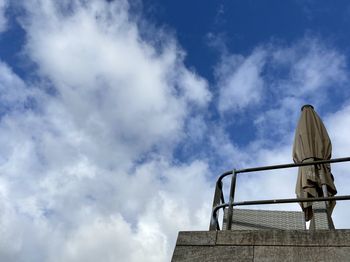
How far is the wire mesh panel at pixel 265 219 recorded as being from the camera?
15.6 ft

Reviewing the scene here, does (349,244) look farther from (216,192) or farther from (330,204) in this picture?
(216,192)

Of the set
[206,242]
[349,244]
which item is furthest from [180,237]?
[349,244]

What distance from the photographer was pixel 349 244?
4.03m

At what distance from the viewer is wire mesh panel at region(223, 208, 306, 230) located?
476 centimetres

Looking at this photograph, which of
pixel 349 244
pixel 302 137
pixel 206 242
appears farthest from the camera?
pixel 302 137

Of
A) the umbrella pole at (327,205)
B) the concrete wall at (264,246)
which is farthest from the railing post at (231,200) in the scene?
the umbrella pole at (327,205)

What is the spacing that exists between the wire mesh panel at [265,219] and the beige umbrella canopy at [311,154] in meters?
0.34

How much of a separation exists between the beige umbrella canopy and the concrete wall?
90cm

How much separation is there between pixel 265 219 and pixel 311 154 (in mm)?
1349

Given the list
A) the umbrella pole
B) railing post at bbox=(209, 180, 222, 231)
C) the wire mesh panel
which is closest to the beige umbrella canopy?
the umbrella pole

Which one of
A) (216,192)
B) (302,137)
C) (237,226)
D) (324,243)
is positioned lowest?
(324,243)

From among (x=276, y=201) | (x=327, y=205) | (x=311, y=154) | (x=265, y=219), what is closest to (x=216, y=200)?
(x=265, y=219)

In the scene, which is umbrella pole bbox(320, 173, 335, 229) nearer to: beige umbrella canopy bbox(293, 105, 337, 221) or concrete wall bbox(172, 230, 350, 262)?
beige umbrella canopy bbox(293, 105, 337, 221)

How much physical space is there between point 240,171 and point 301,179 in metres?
0.89
